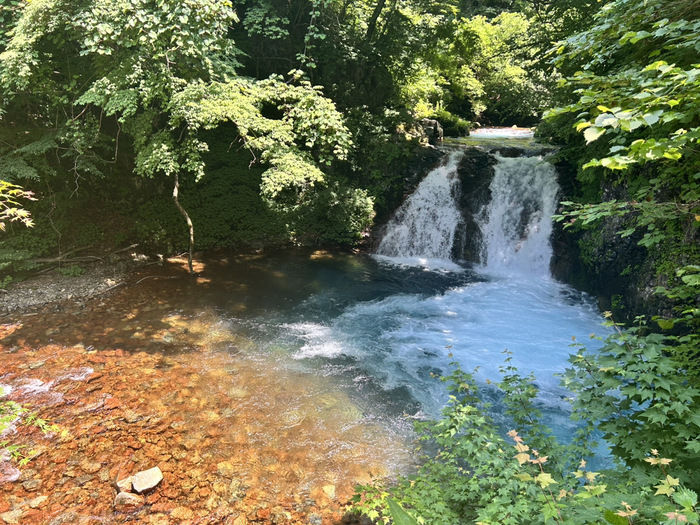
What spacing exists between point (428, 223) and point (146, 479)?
10.2 meters

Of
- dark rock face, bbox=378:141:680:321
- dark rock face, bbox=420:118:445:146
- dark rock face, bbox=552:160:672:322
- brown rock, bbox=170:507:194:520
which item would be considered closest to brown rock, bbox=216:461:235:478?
brown rock, bbox=170:507:194:520

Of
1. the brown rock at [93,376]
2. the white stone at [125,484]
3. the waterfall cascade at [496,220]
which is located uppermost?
the waterfall cascade at [496,220]

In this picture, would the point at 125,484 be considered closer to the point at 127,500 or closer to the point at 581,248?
the point at 127,500

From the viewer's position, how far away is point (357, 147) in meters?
12.5

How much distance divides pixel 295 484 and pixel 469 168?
1087cm

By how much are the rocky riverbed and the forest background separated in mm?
1198

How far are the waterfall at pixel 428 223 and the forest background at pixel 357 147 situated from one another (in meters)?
0.73

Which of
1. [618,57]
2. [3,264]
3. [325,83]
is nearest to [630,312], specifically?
[618,57]

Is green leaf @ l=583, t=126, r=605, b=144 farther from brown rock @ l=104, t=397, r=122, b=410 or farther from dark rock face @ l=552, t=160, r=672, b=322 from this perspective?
brown rock @ l=104, t=397, r=122, b=410

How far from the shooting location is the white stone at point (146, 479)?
400cm

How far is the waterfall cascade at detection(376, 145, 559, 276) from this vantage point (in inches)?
420

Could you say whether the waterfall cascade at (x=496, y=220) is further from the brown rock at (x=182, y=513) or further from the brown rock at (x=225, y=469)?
the brown rock at (x=182, y=513)

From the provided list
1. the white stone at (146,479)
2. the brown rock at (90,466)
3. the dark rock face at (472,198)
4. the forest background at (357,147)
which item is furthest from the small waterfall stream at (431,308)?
the brown rock at (90,466)

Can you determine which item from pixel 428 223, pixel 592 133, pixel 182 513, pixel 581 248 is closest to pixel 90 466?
pixel 182 513
